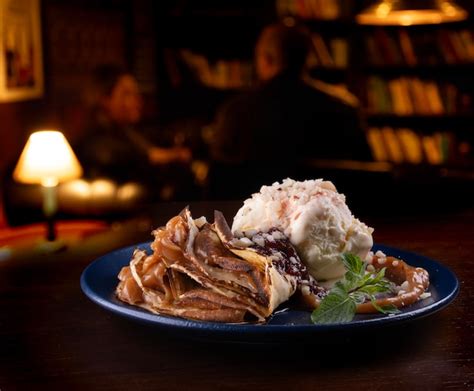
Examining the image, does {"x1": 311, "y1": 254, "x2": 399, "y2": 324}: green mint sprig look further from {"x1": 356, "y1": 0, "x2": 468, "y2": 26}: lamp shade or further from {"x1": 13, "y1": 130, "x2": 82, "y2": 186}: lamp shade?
{"x1": 13, "y1": 130, "x2": 82, "y2": 186}: lamp shade

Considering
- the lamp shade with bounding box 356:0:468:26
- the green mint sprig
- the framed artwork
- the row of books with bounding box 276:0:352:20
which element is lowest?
the green mint sprig

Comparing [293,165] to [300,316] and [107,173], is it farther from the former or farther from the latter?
[300,316]

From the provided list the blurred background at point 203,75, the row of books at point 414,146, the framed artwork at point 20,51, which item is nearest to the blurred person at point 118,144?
the blurred background at point 203,75

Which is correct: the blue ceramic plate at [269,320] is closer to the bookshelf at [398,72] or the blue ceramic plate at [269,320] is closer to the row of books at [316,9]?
the bookshelf at [398,72]

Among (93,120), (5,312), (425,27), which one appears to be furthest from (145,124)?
(5,312)

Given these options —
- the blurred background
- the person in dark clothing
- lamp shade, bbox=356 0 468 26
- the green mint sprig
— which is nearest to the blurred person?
the blurred background
